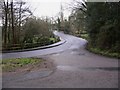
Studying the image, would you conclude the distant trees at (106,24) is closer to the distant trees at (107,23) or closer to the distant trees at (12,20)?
the distant trees at (107,23)

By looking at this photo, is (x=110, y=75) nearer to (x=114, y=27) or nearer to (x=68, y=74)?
(x=68, y=74)

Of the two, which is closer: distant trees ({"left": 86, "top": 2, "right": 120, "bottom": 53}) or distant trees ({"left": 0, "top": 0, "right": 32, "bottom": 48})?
distant trees ({"left": 86, "top": 2, "right": 120, "bottom": 53})

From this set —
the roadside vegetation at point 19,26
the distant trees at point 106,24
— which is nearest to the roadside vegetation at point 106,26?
the distant trees at point 106,24

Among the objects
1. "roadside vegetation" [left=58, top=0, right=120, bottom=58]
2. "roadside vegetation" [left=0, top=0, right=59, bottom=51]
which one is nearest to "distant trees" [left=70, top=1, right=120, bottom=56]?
"roadside vegetation" [left=58, top=0, right=120, bottom=58]

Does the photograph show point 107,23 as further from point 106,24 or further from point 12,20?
point 12,20

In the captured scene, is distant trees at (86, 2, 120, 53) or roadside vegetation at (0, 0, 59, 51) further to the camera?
roadside vegetation at (0, 0, 59, 51)

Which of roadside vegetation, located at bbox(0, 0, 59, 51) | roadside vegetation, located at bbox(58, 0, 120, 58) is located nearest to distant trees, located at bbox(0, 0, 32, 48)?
roadside vegetation, located at bbox(0, 0, 59, 51)

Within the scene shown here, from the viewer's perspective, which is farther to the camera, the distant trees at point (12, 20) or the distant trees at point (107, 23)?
the distant trees at point (12, 20)

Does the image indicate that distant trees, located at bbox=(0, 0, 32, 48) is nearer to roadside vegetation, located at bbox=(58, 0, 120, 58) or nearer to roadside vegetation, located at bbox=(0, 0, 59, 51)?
roadside vegetation, located at bbox=(0, 0, 59, 51)

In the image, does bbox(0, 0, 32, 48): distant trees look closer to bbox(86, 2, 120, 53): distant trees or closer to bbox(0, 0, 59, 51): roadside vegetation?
bbox(0, 0, 59, 51): roadside vegetation

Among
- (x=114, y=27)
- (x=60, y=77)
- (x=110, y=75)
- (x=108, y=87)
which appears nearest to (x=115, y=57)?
(x=114, y=27)

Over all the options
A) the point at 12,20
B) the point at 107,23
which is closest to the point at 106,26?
the point at 107,23

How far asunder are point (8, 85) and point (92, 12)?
15.5 metres

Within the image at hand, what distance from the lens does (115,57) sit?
1672 cm
